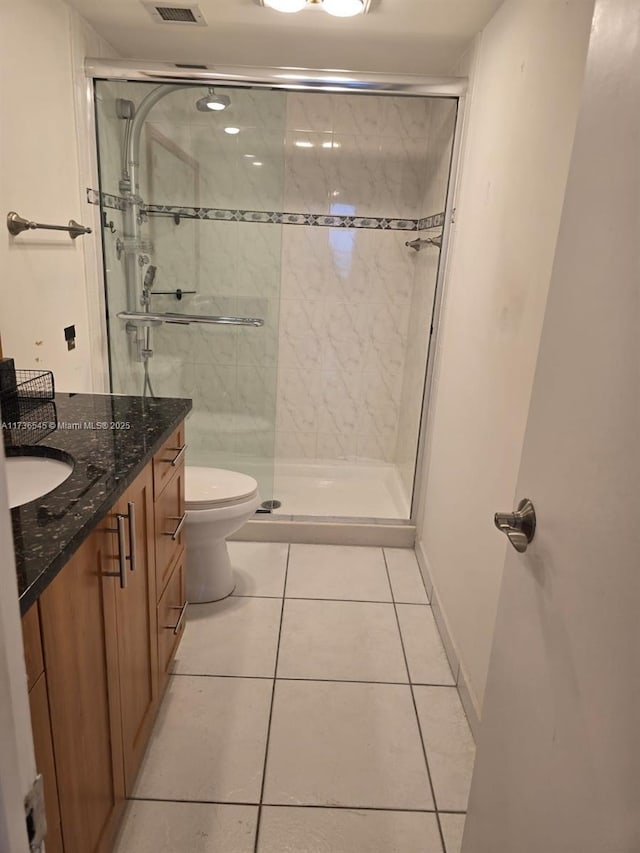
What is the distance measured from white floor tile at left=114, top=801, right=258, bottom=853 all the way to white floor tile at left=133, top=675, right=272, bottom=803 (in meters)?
0.03

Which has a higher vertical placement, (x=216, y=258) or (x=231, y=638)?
(x=216, y=258)

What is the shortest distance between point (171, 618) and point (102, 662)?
2.16 ft

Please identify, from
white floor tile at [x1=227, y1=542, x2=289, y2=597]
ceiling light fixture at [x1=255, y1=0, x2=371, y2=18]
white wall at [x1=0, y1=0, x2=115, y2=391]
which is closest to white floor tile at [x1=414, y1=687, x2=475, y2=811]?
white floor tile at [x1=227, y1=542, x2=289, y2=597]

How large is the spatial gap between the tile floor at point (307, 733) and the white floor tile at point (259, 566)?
16 millimetres

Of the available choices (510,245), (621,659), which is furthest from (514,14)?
(621,659)

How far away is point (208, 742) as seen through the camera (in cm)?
167

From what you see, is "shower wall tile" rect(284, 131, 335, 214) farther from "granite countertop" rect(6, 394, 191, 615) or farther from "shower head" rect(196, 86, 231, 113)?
"granite countertop" rect(6, 394, 191, 615)

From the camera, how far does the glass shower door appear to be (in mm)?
2719

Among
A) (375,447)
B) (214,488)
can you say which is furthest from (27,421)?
(375,447)

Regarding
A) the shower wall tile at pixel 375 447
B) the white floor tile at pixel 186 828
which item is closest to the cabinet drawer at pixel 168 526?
the white floor tile at pixel 186 828

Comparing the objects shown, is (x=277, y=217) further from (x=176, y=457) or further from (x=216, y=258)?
(x=176, y=457)

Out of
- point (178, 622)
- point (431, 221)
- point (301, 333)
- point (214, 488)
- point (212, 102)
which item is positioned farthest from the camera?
point (301, 333)

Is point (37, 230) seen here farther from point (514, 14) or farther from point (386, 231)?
point (386, 231)

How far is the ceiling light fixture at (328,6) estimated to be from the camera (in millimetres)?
1864
